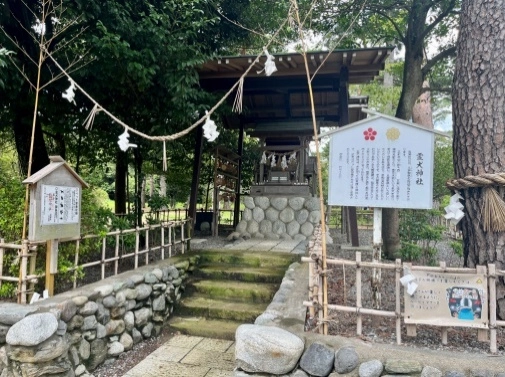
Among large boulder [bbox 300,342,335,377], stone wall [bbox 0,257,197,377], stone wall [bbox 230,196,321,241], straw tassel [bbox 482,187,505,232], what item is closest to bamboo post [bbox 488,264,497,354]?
straw tassel [bbox 482,187,505,232]

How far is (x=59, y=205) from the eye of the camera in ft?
12.5

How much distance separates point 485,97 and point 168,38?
4.25m

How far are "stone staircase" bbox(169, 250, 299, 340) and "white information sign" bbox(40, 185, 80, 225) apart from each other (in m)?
2.06

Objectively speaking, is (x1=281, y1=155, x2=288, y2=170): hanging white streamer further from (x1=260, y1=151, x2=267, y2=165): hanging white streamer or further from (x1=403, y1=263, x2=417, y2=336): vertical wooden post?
(x1=403, y1=263, x2=417, y2=336): vertical wooden post

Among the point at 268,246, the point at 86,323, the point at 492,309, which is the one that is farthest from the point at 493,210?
the point at 268,246

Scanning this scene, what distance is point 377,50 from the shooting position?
19.9 ft

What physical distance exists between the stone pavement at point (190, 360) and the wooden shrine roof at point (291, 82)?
3632 millimetres

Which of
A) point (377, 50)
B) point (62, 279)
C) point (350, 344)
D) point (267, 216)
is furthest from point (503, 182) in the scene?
point (267, 216)

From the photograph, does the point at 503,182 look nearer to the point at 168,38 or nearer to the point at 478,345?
the point at 478,345

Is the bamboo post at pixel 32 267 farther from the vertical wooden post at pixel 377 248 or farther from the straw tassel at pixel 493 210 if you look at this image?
the straw tassel at pixel 493 210

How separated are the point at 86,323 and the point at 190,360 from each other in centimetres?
119

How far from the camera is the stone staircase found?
484 centimetres

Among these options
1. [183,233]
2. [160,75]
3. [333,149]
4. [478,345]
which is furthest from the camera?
[183,233]

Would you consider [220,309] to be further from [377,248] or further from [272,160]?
[272,160]
